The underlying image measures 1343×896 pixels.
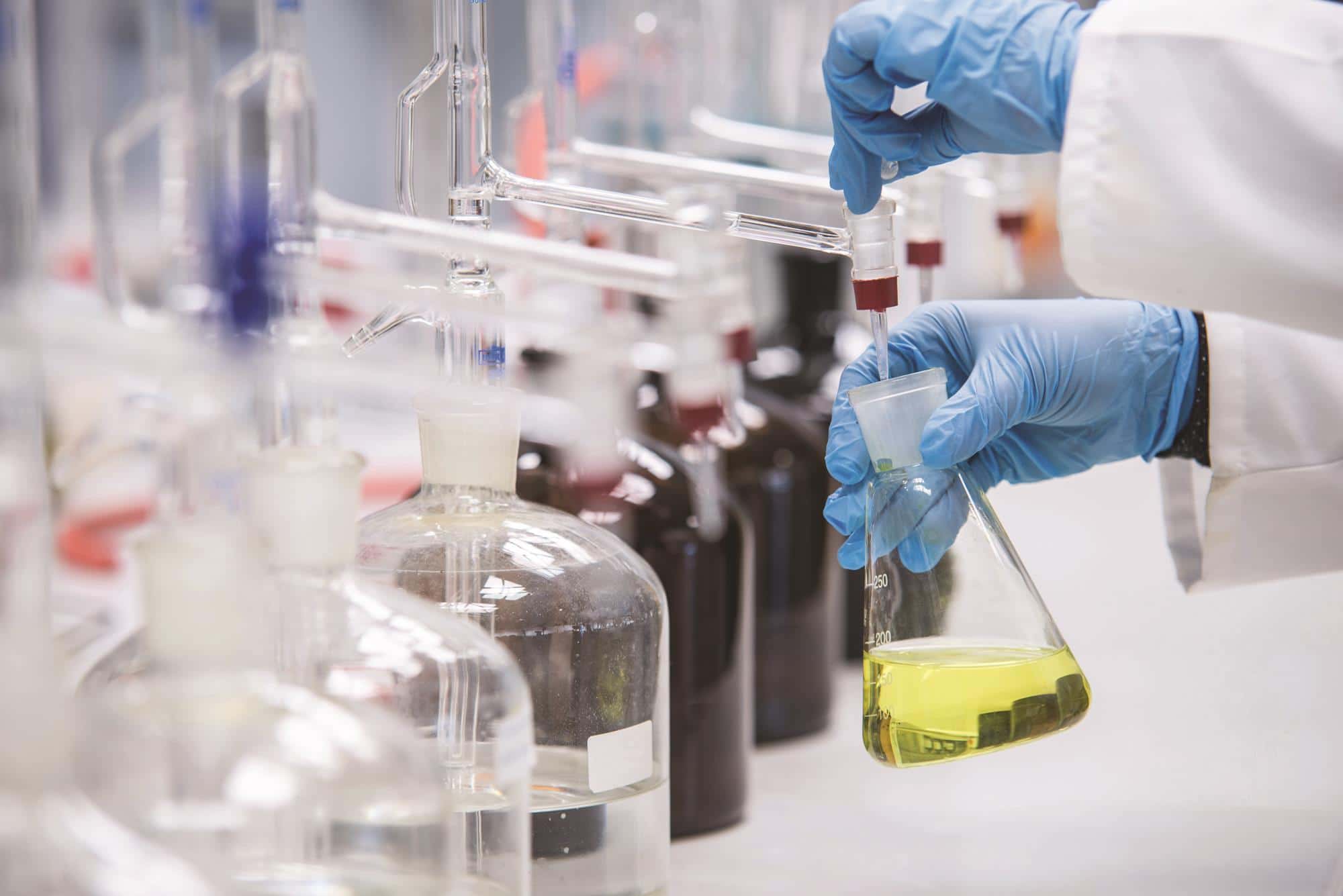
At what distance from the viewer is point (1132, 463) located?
2082 mm

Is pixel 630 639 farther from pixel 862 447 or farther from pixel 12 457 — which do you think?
pixel 12 457

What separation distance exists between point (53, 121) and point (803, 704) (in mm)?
1030

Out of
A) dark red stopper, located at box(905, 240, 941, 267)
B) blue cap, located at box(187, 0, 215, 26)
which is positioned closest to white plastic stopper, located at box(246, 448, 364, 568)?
blue cap, located at box(187, 0, 215, 26)

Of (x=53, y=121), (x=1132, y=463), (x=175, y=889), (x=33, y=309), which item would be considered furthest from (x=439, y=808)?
(x=1132, y=463)

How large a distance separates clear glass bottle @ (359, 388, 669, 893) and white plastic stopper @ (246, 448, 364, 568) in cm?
17

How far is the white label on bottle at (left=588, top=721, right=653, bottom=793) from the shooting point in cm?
84

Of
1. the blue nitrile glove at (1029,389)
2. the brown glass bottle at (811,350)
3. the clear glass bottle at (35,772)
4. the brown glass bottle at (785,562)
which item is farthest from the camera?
the brown glass bottle at (811,350)

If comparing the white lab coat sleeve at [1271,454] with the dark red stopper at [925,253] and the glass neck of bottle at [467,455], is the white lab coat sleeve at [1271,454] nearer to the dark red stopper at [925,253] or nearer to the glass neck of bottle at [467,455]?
the dark red stopper at [925,253]

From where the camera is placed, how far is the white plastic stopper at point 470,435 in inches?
32.1

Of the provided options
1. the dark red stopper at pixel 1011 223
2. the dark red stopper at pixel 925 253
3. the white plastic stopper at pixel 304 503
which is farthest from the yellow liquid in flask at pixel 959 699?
the dark red stopper at pixel 1011 223

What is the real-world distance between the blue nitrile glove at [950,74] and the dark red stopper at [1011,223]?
570 millimetres

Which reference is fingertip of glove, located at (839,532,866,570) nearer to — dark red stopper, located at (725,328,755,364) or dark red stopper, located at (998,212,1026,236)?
dark red stopper, located at (725,328,755,364)

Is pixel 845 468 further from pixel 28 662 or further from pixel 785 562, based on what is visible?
pixel 28 662

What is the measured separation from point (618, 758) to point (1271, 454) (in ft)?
2.12
